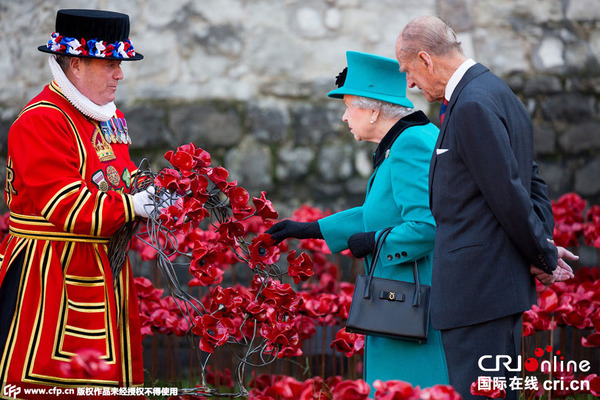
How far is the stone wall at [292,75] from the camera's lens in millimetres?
5352

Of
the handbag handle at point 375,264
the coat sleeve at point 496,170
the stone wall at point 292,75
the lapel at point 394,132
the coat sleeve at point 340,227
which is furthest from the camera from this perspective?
the stone wall at point 292,75

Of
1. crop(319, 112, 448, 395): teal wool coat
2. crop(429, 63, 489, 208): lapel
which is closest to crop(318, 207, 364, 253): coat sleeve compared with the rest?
crop(319, 112, 448, 395): teal wool coat

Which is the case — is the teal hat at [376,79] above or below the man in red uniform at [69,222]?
above

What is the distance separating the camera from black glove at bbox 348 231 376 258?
2896mm

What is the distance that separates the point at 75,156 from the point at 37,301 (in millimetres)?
517

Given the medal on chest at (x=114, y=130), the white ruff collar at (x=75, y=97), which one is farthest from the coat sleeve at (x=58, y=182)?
the medal on chest at (x=114, y=130)

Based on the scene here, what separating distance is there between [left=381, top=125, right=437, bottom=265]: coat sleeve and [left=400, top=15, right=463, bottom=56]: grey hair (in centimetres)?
33

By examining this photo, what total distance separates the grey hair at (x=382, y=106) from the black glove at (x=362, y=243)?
45 cm

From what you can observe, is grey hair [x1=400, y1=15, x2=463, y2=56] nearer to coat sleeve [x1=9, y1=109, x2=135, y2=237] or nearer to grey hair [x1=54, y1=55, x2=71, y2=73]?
coat sleeve [x1=9, y1=109, x2=135, y2=237]

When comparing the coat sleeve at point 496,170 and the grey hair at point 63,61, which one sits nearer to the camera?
the coat sleeve at point 496,170

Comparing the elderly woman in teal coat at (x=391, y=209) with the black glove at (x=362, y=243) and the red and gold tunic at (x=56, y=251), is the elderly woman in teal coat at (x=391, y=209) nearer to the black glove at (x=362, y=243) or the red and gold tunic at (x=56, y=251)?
the black glove at (x=362, y=243)

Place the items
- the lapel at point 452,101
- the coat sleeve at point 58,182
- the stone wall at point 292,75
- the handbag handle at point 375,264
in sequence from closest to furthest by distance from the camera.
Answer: the lapel at point 452,101 → the coat sleeve at point 58,182 → the handbag handle at point 375,264 → the stone wall at point 292,75

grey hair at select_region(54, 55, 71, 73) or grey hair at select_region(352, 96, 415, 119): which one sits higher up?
grey hair at select_region(54, 55, 71, 73)

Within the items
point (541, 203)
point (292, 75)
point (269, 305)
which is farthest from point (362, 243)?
point (292, 75)
